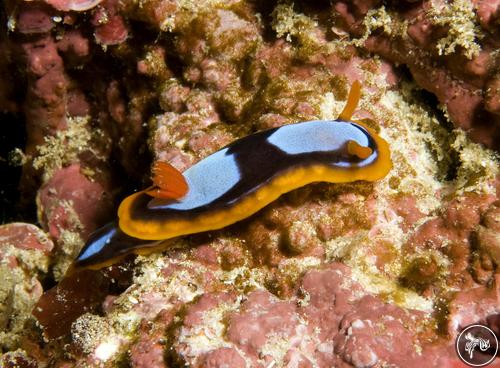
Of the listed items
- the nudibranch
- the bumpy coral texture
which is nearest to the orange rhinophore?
the nudibranch

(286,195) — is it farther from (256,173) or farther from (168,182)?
(168,182)

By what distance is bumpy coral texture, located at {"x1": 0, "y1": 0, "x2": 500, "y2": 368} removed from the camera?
300 centimetres

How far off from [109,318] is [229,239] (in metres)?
1.12

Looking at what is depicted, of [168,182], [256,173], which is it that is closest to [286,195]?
[256,173]

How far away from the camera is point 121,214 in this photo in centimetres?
384

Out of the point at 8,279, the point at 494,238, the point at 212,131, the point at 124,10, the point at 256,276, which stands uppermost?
the point at 124,10

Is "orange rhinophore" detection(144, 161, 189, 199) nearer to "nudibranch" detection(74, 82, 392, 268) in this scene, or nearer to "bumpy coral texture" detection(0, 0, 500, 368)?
"nudibranch" detection(74, 82, 392, 268)

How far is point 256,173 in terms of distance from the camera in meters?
3.47

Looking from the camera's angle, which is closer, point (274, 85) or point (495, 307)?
point (495, 307)

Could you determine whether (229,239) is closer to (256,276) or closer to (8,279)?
(256,276)

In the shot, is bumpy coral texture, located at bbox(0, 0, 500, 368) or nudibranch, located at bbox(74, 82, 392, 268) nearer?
bumpy coral texture, located at bbox(0, 0, 500, 368)

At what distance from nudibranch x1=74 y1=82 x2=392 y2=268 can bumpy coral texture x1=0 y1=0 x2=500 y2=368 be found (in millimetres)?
249

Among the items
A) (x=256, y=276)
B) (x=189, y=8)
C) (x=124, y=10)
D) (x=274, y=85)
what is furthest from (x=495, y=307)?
(x=124, y=10)

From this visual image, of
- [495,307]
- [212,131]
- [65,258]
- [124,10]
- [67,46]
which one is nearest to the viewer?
[495,307]
